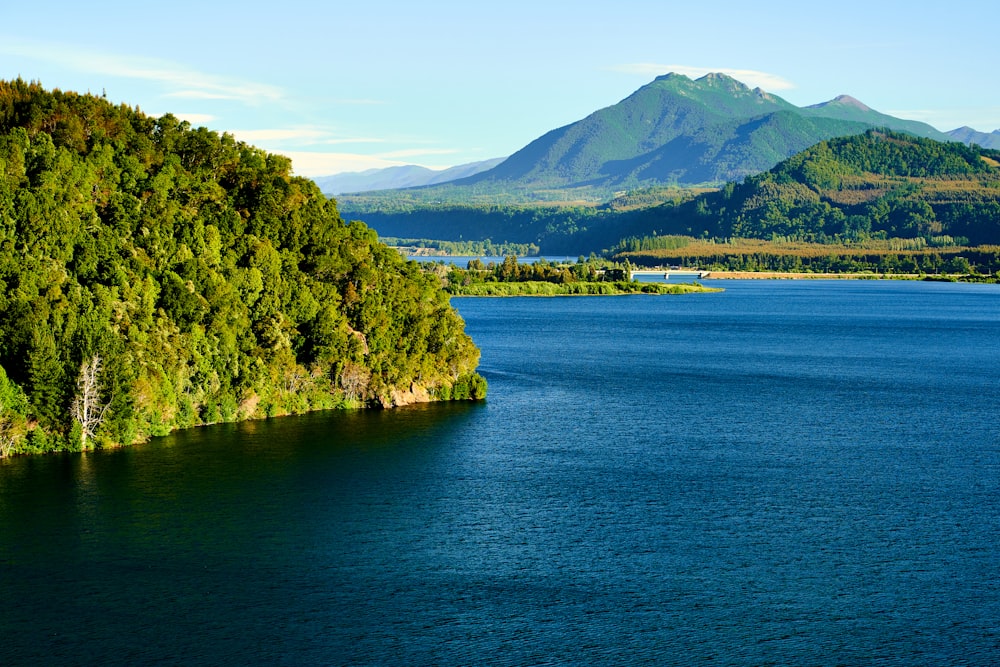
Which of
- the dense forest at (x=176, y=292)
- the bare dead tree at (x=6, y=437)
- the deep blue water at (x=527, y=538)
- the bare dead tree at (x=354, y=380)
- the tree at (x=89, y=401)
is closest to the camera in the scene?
the deep blue water at (x=527, y=538)

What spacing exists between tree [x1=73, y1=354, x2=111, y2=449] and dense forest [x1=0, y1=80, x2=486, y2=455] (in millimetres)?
65

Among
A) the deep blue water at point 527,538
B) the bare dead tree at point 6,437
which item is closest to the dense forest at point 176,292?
the bare dead tree at point 6,437

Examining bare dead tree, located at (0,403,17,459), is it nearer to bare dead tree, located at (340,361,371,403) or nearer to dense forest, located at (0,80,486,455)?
dense forest, located at (0,80,486,455)

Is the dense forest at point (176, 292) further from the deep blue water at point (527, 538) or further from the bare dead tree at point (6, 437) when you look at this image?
the deep blue water at point (527, 538)

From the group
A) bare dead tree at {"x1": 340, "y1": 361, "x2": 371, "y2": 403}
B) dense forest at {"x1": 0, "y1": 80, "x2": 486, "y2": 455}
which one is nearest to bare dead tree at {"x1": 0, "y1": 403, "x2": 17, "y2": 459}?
dense forest at {"x1": 0, "y1": 80, "x2": 486, "y2": 455}

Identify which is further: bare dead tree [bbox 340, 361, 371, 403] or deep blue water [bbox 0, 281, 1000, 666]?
bare dead tree [bbox 340, 361, 371, 403]

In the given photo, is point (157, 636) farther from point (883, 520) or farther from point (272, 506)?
point (883, 520)

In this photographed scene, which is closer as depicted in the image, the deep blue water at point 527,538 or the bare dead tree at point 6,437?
the deep blue water at point 527,538

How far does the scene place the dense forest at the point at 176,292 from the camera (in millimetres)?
46438

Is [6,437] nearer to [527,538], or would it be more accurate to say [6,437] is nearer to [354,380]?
[354,380]

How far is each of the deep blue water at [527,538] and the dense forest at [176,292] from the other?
8.51 feet

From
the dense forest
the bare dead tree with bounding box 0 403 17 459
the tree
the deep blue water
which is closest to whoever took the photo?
the deep blue water

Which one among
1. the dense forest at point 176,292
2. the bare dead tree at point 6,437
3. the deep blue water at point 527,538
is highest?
the dense forest at point 176,292

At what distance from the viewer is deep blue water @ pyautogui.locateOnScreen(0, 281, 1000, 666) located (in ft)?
90.3
